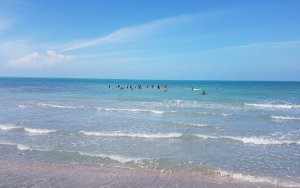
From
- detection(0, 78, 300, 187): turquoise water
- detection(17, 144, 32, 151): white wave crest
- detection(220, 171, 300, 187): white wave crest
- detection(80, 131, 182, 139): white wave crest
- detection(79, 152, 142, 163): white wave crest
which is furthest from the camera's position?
detection(80, 131, 182, 139): white wave crest

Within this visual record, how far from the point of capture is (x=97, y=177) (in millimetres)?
8117

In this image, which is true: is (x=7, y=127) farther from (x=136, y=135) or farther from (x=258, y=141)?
(x=258, y=141)

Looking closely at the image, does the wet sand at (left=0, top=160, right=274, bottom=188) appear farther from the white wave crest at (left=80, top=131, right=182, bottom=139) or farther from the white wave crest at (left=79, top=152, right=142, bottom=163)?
the white wave crest at (left=80, top=131, right=182, bottom=139)

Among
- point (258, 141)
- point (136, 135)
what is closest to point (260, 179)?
point (258, 141)

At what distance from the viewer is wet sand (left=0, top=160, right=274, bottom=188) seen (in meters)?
7.62

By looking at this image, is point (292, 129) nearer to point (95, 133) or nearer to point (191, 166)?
point (191, 166)

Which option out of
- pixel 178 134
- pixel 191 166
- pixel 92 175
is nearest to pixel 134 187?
pixel 92 175

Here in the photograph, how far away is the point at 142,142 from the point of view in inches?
486

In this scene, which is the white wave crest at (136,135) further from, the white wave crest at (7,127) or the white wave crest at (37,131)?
the white wave crest at (7,127)

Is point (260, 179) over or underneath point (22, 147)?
underneath

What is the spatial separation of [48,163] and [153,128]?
25.3ft

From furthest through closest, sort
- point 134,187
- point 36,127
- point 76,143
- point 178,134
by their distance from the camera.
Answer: point 36,127 < point 178,134 < point 76,143 < point 134,187

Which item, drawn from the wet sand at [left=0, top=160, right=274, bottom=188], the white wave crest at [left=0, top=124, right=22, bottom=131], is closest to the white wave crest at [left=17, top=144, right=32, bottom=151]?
the wet sand at [left=0, top=160, right=274, bottom=188]

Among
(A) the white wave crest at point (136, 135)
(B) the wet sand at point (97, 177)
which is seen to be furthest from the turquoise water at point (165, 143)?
(B) the wet sand at point (97, 177)
